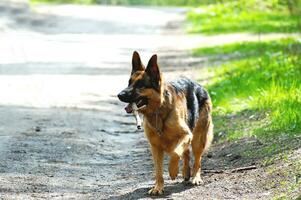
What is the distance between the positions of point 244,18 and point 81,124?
69.4 feet

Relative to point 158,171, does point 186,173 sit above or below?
below

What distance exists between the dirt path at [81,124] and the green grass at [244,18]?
1.61 m

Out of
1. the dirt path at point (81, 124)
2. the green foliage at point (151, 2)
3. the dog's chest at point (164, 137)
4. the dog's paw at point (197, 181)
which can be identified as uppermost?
the dog's chest at point (164, 137)

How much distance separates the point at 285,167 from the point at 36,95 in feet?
24.7

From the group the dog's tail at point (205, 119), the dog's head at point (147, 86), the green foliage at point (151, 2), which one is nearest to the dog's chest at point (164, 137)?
the dog's head at point (147, 86)

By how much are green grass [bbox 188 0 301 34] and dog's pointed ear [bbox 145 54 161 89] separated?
52.8 ft

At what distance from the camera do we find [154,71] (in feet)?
25.3

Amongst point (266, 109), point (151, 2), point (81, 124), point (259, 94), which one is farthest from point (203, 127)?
point (151, 2)

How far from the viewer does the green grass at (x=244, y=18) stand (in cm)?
2753

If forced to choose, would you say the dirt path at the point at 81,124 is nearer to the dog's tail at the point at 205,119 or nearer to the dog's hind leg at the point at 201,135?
the dog's hind leg at the point at 201,135

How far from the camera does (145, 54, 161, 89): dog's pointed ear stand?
7.70m

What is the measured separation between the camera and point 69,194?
799 centimetres

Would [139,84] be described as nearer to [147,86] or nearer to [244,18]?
[147,86]

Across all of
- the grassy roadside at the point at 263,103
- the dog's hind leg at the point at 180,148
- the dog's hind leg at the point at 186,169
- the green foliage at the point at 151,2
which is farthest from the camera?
the green foliage at the point at 151,2
